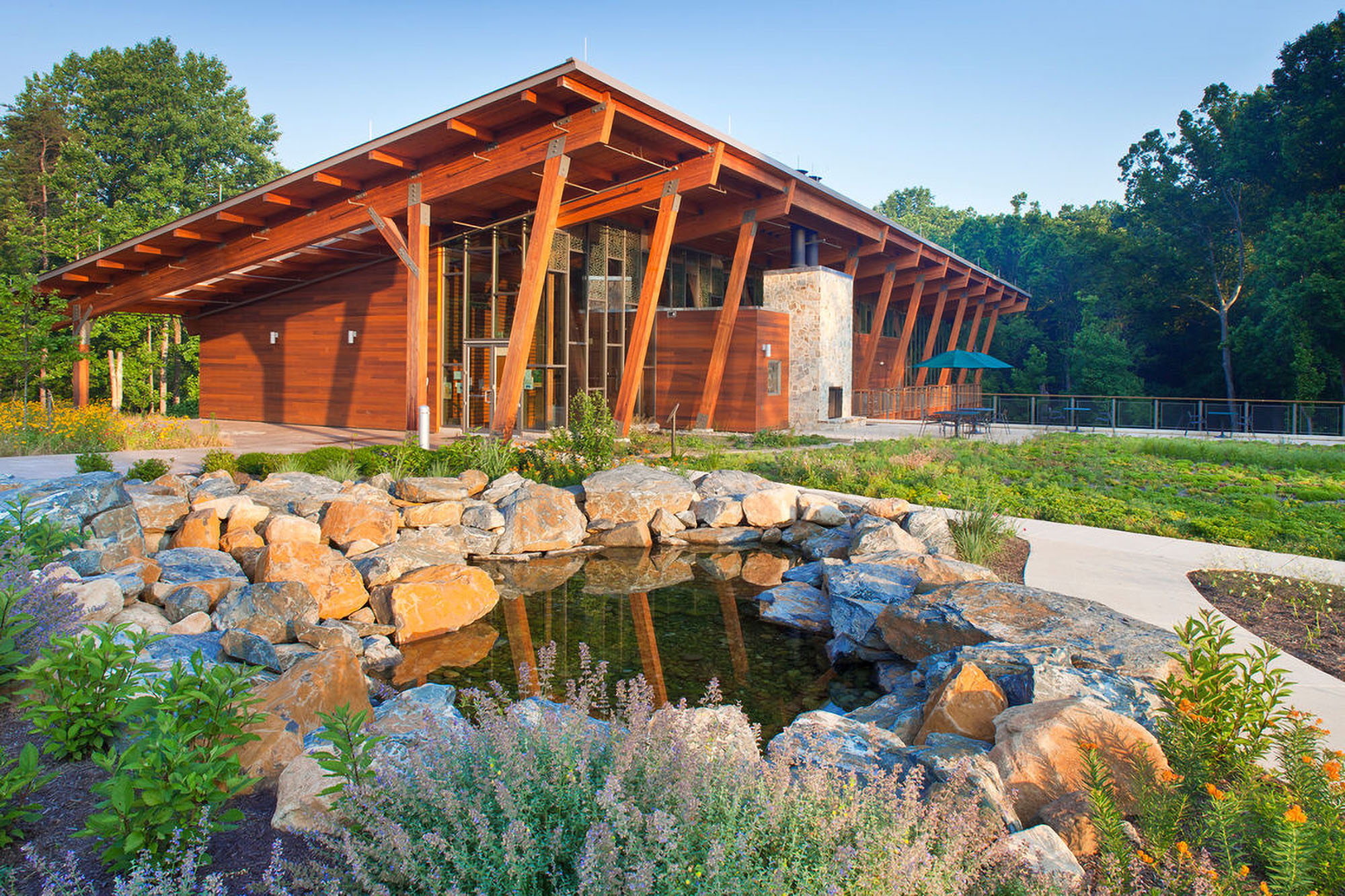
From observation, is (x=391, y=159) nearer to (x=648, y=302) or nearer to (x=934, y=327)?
(x=648, y=302)

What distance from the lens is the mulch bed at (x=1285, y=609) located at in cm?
574

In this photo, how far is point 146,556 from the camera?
332 inches

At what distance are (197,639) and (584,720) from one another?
471cm

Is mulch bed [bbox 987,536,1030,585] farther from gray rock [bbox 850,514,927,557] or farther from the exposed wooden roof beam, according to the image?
the exposed wooden roof beam

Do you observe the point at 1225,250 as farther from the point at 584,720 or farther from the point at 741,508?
the point at 584,720

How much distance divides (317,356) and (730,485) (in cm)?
1481

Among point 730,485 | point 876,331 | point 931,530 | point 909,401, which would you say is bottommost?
point 931,530

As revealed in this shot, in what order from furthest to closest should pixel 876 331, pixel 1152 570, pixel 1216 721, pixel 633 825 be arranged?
pixel 876 331 → pixel 1152 570 → pixel 1216 721 → pixel 633 825

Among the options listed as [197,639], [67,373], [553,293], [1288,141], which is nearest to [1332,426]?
[1288,141]

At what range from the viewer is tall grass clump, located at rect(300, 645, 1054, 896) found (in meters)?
2.38

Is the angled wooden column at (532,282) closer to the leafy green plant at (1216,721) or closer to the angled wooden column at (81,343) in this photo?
the angled wooden column at (81,343)

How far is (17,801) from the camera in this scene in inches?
123

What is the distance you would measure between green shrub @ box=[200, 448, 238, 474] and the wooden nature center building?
482 centimetres

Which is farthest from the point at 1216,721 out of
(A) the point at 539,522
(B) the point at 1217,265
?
(B) the point at 1217,265
